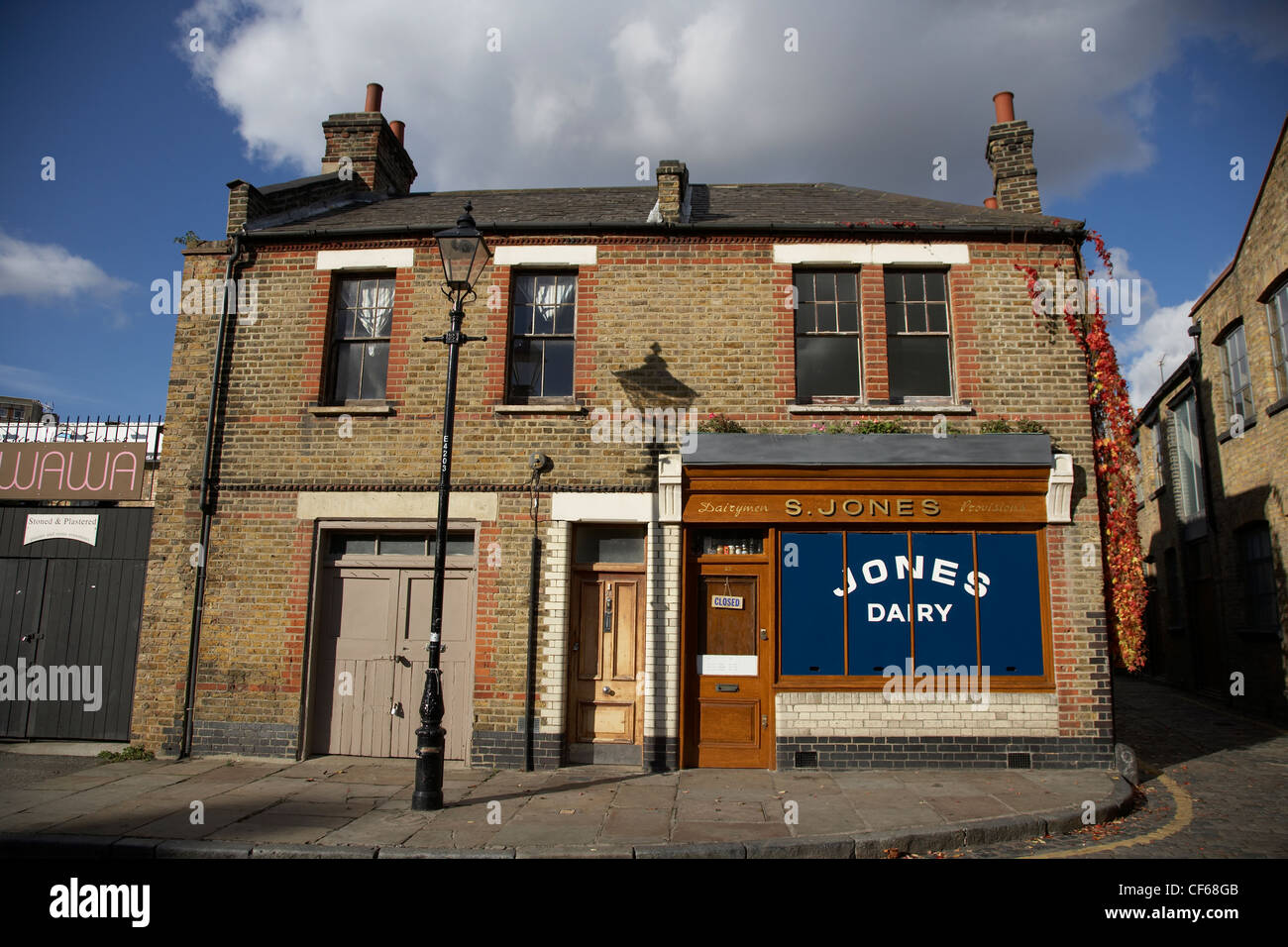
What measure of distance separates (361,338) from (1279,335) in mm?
14898

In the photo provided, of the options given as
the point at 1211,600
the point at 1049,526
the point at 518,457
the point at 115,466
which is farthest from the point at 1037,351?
the point at 115,466

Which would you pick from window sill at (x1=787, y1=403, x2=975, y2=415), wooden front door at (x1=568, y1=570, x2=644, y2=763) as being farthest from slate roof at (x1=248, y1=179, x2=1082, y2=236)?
wooden front door at (x1=568, y1=570, x2=644, y2=763)

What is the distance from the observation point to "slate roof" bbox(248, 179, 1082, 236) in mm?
9742

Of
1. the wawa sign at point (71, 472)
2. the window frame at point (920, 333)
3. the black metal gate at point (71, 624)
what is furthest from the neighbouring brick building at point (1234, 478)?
the wawa sign at point (71, 472)

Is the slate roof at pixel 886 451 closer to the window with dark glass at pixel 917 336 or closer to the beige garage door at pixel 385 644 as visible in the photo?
the window with dark glass at pixel 917 336

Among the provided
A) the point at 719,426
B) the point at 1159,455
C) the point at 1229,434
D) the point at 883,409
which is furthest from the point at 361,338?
the point at 1159,455

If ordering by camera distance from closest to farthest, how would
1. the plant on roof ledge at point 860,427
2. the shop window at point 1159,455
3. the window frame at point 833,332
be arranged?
1. the plant on roof ledge at point 860,427
2. the window frame at point 833,332
3. the shop window at point 1159,455

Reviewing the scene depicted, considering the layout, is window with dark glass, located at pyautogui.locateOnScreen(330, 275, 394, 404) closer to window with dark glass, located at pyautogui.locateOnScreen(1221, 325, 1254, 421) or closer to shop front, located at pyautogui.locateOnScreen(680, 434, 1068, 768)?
shop front, located at pyautogui.locateOnScreen(680, 434, 1068, 768)

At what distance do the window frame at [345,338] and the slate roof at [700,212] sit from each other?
601mm

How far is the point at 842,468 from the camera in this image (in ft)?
29.8

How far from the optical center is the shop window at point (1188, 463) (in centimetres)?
1639
